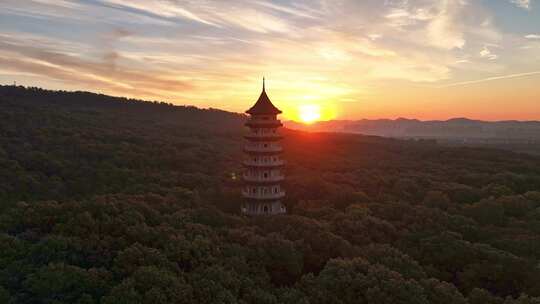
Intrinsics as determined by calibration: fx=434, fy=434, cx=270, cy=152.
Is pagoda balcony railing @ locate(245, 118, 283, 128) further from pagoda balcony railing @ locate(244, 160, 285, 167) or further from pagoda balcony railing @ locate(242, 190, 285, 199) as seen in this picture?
pagoda balcony railing @ locate(242, 190, 285, 199)

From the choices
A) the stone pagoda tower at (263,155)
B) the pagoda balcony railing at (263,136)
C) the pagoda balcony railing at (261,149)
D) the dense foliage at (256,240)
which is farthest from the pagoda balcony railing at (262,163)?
the dense foliage at (256,240)

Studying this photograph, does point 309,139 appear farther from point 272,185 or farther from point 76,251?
point 76,251

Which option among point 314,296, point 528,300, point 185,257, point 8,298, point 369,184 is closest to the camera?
point 8,298

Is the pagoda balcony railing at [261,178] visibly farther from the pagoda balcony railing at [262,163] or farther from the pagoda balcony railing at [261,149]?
the pagoda balcony railing at [261,149]

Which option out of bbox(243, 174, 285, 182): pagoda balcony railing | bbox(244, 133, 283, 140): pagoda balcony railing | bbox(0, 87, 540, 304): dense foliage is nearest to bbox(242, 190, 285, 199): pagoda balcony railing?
bbox(243, 174, 285, 182): pagoda balcony railing

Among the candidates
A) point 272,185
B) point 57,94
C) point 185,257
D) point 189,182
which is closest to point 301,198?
point 272,185

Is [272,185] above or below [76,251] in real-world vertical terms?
above
